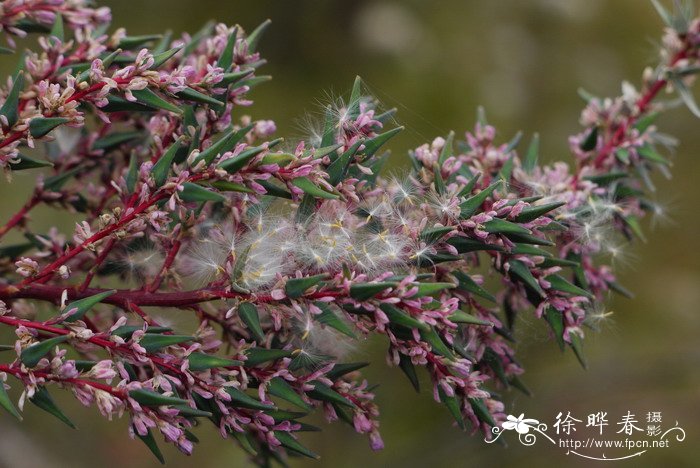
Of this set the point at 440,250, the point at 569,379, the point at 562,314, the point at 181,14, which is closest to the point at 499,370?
the point at 562,314

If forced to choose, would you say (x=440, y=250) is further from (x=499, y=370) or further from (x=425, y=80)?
(x=425, y=80)

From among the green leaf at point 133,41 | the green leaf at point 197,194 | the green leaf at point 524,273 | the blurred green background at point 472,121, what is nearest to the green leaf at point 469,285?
the green leaf at point 524,273

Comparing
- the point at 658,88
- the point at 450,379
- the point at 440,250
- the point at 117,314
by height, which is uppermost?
the point at 658,88

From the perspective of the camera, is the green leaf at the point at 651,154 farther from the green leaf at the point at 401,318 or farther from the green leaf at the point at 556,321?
the green leaf at the point at 401,318

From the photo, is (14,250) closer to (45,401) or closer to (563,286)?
(45,401)

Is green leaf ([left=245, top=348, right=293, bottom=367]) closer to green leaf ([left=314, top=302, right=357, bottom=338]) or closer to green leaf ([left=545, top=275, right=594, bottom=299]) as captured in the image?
green leaf ([left=314, top=302, right=357, bottom=338])
